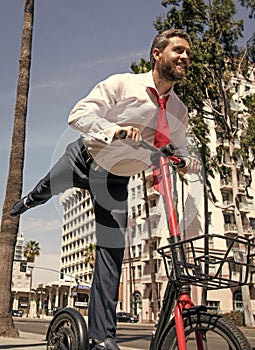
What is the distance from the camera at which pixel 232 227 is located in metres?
46.1

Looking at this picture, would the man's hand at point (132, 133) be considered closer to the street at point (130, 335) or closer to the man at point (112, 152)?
the man at point (112, 152)

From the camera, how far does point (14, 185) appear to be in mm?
10164

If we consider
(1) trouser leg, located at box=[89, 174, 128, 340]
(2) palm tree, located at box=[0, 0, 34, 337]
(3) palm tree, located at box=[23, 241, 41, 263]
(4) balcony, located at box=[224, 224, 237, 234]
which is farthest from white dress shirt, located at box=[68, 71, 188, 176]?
(3) palm tree, located at box=[23, 241, 41, 263]

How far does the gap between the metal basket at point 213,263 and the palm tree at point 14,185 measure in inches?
323

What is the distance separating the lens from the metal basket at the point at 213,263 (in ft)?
6.12

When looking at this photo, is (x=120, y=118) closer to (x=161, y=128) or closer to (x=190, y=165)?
(x=161, y=128)

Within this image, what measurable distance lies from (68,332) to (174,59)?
5.64ft

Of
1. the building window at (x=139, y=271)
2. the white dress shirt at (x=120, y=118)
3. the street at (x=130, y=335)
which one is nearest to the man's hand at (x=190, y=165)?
the white dress shirt at (x=120, y=118)

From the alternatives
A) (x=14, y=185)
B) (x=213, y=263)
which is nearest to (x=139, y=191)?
(x=213, y=263)

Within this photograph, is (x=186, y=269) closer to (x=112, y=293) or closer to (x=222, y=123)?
(x=112, y=293)

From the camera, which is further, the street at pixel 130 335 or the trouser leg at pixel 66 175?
the street at pixel 130 335

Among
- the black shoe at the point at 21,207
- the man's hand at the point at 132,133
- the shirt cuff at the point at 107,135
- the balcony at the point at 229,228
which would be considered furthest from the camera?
the balcony at the point at 229,228

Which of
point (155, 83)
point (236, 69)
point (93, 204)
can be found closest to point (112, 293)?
point (93, 204)

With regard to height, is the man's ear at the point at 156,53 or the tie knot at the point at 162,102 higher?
the man's ear at the point at 156,53
